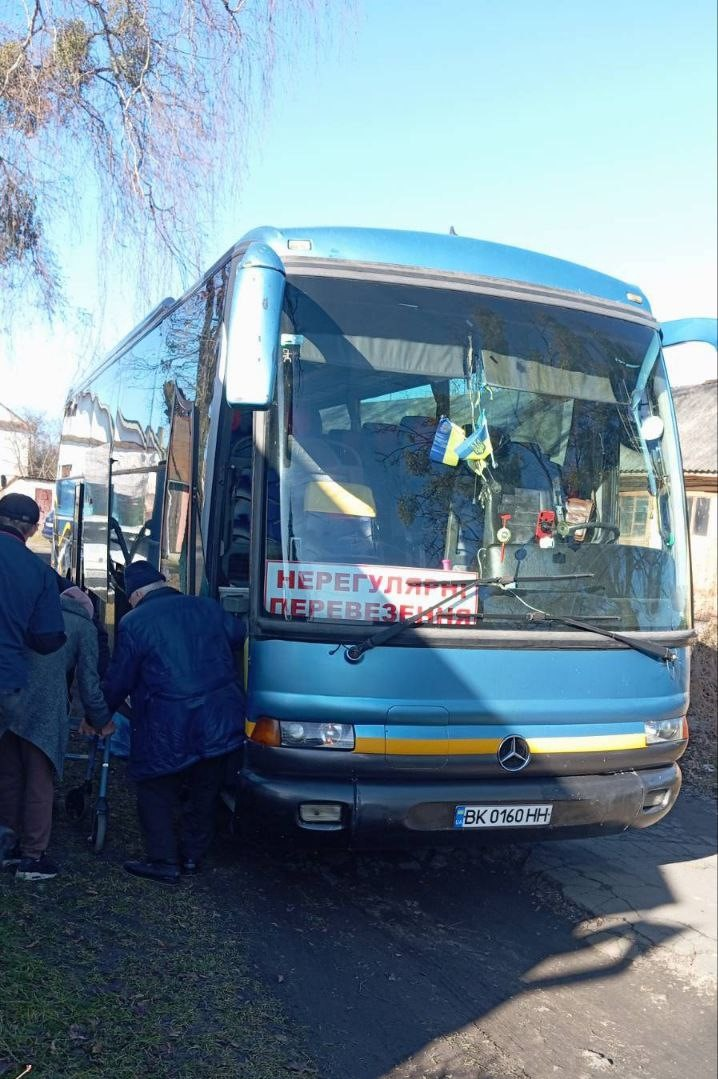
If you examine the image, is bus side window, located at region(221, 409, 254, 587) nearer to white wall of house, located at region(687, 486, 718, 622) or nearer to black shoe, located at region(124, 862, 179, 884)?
black shoe, located at region(124, 862, 179, 884)

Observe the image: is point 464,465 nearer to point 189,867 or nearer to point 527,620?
point 527,620

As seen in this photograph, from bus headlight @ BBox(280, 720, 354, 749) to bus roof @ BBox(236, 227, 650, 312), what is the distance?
2313 millimetres

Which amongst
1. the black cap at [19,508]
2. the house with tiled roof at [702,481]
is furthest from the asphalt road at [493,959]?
the house with tiled roof at [702,481]

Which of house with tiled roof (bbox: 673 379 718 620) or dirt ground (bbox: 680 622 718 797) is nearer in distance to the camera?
dirt ground (bbox: 680 622 718 797)

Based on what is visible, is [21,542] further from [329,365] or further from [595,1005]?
[595,1005]

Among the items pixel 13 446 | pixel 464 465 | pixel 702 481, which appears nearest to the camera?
pixel 464 465

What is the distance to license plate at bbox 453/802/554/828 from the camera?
15.9ft

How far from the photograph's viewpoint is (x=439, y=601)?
480 cm

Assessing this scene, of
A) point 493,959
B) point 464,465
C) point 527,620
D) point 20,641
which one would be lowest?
point 493,959

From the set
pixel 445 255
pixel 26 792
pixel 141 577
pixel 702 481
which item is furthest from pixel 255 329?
pixel 702 481

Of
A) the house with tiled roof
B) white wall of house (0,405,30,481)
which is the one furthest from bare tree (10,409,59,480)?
the house with tiled roof

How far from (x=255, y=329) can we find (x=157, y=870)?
2.85 m

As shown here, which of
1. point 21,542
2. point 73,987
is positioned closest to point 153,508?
point 21,542

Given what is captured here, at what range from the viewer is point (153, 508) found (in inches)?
262
